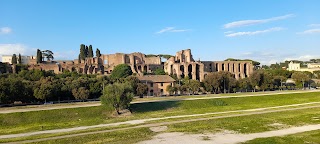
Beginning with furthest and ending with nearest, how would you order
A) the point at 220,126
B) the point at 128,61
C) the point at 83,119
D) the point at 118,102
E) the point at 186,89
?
the point at 128,61 → the point at 186,89 → the point at 118,102 → the point at 83,119 → the point at 220,126

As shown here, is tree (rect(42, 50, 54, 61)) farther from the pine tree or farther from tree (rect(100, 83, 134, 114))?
tree (rect(100, 83, 134, 114))

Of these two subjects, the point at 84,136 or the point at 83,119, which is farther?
the point at 83,119

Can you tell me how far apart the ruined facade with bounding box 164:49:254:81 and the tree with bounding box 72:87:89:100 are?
45.1 meters

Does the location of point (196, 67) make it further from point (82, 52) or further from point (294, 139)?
point (294, 139)

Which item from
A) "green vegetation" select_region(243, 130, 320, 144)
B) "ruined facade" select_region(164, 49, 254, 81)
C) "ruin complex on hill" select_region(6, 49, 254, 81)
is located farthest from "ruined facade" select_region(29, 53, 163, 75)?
"green vegetation" select_region(243, 130, 320, 144)

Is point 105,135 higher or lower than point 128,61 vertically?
lower

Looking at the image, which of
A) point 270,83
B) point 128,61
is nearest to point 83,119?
point 270,83

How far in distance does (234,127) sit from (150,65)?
251ft

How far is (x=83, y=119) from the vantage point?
3198 centimetres

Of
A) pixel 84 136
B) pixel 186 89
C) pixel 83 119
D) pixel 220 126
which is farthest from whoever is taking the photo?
pixel 186 89

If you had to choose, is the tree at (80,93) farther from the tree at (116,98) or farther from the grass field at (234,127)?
A: the grass field at (234,127)

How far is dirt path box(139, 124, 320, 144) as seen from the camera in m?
18.5

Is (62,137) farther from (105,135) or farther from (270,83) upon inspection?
(270,83)

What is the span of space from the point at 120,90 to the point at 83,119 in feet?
18.2
